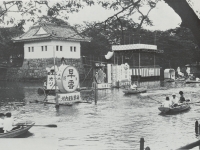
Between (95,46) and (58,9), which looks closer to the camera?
(58,9)

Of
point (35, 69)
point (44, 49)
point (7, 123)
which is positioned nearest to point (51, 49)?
point (44, 49)

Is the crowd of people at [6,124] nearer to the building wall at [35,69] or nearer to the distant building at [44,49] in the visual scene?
the distant building at [44,49]

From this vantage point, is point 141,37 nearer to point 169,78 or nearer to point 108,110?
point 169,78

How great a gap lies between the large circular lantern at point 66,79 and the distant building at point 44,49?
2371 centimetres

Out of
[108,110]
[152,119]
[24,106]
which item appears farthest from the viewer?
[24,106]

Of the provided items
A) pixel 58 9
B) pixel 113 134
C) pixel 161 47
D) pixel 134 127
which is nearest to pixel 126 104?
pixel 134 127

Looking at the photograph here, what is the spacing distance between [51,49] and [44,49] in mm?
1366

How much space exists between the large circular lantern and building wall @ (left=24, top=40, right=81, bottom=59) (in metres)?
24.6

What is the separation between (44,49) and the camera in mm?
47219

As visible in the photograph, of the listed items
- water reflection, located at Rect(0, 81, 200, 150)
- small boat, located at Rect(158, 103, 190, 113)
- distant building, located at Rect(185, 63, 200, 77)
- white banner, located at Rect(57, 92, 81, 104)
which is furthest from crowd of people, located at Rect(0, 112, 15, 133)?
distant building, located at Rect(185, 63, 200, 77)

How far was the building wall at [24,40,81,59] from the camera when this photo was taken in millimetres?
46562

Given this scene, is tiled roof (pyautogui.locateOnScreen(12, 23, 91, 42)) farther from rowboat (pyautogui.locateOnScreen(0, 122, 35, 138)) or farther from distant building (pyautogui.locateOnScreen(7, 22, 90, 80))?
rowboat (pyautogui.locateOnScreen(0, 122, 35, 138))

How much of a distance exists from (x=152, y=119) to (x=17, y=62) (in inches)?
1575

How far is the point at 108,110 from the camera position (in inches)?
781
